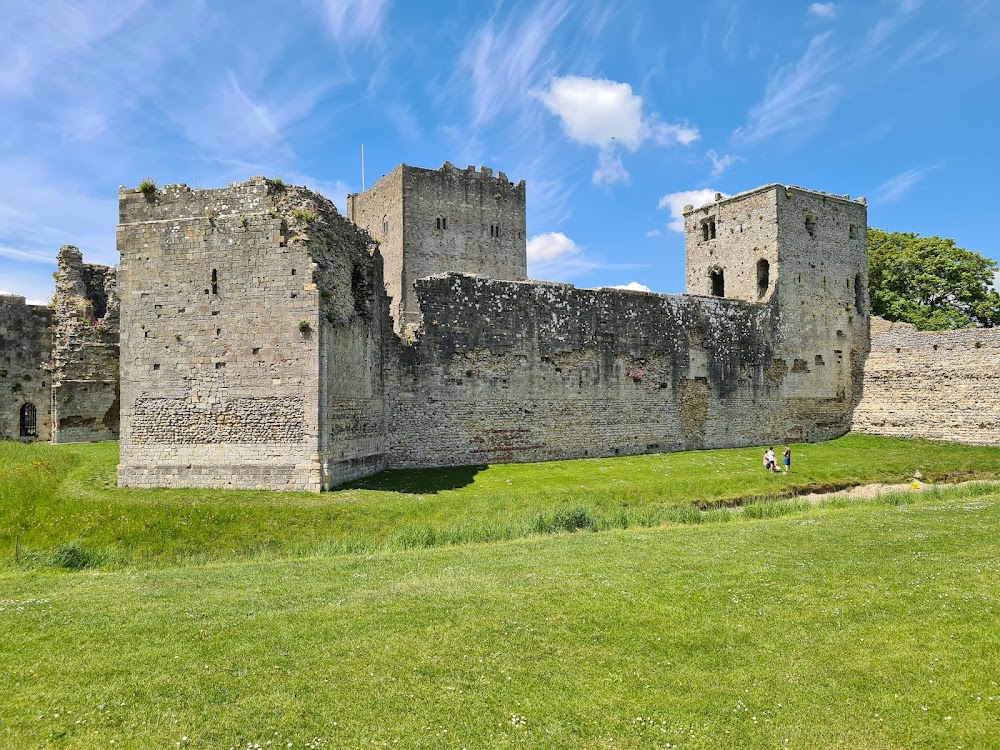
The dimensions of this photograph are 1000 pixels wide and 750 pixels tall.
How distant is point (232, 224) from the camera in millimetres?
15547

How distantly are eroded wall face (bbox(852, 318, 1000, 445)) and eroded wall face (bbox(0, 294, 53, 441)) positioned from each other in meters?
32.4

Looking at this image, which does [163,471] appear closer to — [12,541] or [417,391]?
[12,541]

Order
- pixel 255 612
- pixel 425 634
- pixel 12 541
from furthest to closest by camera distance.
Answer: pixel 12 541 < pixel 255 612 < pixel 425 634

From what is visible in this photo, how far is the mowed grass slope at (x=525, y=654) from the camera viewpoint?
4.93 meters

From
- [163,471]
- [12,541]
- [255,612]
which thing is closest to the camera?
[255,612]

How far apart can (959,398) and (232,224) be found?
2613cm

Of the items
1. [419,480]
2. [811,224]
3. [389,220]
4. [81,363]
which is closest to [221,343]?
[419,480]

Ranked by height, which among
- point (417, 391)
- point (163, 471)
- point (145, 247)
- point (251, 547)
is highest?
point (145, 247)

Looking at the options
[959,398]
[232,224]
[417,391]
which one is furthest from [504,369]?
[959,398]

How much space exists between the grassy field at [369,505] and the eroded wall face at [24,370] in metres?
4.21

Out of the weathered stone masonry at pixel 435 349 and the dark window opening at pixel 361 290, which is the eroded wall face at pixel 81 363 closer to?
the weathered stone masonry at pixel 435 349

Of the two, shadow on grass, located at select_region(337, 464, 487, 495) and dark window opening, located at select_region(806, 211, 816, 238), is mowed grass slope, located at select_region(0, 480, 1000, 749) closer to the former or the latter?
shadow on grass, located at select_region(337, 464, 487, 495)

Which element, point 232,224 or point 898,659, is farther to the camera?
point 232,224

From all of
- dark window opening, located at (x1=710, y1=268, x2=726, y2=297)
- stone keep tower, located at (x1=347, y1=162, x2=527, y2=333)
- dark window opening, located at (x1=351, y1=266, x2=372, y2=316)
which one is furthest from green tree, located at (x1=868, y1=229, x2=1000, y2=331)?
dark window opening, located at (x1=351, y1=266, x2=372, y2=316)
